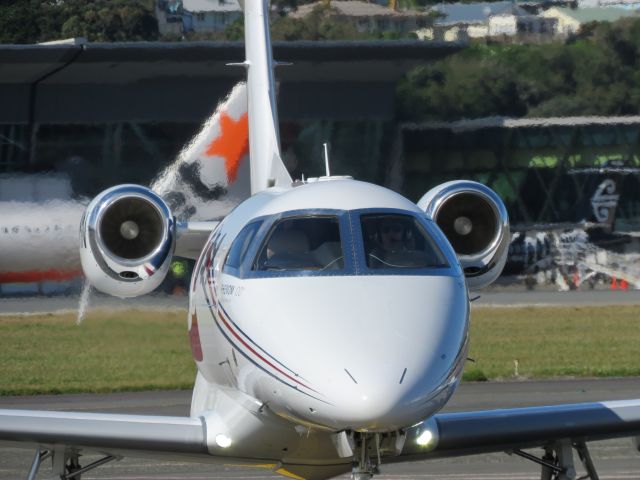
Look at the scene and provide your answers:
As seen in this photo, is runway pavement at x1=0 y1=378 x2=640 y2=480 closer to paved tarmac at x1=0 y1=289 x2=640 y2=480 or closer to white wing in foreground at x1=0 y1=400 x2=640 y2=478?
paved tarmac at x1=0 y1=289 x2=640 y2=480

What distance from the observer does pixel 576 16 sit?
39938 mm

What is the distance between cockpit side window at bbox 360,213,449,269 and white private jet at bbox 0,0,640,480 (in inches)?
0.4

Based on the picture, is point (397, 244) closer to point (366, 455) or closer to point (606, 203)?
point (366, 455)

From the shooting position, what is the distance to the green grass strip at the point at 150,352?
21.9 meters

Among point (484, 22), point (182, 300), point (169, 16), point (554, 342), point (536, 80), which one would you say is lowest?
point (554, 342)

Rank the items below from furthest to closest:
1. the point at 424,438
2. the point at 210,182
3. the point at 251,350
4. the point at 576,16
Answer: the point at 576,16 → the point at 210,182 → the point at 424,438 → the point at 251,350

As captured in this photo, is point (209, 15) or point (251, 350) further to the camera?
point (209, 15)

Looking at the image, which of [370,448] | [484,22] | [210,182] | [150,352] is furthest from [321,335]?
[484,22]

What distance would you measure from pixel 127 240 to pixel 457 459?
491cm

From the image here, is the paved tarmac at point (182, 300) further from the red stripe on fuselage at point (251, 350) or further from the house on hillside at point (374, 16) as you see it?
the house on hillside at point (374, 16)

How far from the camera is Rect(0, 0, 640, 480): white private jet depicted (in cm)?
809

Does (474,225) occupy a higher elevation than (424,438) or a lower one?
Answer: higher

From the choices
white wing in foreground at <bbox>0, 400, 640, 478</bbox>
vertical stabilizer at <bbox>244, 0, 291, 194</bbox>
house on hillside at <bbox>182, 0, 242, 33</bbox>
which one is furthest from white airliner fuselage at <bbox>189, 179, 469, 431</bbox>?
house on hillside at <bbox>182, 0, 242, 33</bbox>

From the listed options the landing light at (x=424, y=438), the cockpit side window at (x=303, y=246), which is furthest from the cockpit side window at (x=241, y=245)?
the landing light at (x=424, y=438)
